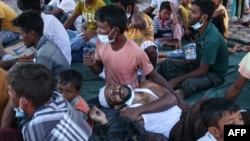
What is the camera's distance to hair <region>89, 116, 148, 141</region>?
5.43 feet

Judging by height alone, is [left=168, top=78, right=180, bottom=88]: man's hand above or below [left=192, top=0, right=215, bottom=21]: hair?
below

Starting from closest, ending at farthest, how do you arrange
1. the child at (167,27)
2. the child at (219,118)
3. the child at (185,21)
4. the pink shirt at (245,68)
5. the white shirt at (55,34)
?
1. the child at (219,118)
2. the pink shirt at (245,68)
3. the white shirt at (55,34)
4. the child at (167,27)
5. the child at (185,21)

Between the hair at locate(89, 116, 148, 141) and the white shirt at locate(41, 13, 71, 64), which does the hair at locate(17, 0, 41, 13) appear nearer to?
the white shirt at locate(41, 13, 71, 64)

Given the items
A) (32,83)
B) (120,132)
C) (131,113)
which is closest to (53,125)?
(32,83)

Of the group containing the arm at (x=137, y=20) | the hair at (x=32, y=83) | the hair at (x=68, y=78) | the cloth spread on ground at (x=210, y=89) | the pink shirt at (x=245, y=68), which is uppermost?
the hair at (x=32, y=83)

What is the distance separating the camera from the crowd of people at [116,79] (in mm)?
2109

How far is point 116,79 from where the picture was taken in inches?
133

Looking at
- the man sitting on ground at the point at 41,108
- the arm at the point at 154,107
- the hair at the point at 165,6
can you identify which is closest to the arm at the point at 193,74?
the arm at the point at 154,107

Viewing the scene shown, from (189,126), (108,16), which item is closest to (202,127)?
(189,126)

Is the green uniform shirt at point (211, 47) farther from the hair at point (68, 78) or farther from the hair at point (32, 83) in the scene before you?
the hair at point (32, 83)

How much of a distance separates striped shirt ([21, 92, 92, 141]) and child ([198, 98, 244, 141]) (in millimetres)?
700

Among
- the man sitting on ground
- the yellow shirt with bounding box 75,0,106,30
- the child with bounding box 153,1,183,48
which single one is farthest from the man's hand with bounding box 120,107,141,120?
the child with bounding box 153,1,183,48

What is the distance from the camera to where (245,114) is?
2.87 meters

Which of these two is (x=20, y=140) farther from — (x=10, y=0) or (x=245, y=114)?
(x=10, y=0)
